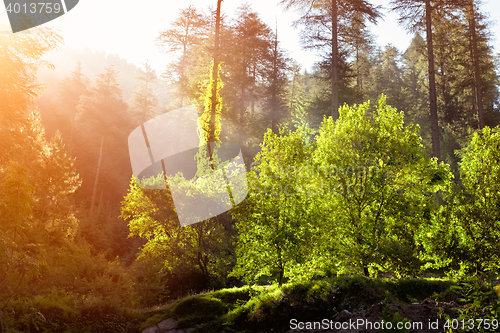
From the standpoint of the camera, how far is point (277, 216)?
10539 millimetres

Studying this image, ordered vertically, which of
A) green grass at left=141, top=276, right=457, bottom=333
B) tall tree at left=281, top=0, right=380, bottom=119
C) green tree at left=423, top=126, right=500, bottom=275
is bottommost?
green grass at left=141, top=276, right=457, bottom=333

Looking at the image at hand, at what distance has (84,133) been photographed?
128 feet

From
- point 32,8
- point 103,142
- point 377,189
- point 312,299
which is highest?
point 32,8

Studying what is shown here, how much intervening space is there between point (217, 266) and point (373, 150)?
8.99 meters

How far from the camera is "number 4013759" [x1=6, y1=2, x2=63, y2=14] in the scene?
9289mm

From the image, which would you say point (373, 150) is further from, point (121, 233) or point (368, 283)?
point (121, 233)

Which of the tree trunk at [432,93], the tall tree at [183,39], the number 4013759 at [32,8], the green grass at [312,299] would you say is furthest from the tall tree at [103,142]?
the tree trunk at [432,93]

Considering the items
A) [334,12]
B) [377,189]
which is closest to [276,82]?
[334,12]

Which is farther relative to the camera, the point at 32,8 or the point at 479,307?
the point at 32,8

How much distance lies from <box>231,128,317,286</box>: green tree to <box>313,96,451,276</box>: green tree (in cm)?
84

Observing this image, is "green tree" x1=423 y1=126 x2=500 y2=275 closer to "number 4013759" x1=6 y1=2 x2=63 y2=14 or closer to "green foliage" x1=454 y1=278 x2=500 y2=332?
"green foliage" x1=454 y1=278 x2=500 y2=332

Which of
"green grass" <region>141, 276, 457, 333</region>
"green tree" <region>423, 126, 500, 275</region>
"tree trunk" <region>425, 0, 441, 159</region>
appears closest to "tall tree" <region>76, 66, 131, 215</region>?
"green grass" <region>141, 276, 457, 333</region>

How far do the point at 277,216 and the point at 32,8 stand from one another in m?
10.1

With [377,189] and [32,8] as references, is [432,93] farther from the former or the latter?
[32,8]
